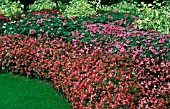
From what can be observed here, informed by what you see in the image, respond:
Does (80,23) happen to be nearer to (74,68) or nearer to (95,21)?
(95,21)

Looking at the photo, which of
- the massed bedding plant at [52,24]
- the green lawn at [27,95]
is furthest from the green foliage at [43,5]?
the green lawn at [27,95]

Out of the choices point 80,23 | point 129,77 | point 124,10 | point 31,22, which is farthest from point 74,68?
point 124,10

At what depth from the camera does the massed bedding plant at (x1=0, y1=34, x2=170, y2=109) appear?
516cm

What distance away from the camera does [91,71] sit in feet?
19.9

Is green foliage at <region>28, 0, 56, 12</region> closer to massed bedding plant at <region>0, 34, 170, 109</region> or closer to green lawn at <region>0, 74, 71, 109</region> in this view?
massed bedding plant at <region>0, 34, 170, 109</region>

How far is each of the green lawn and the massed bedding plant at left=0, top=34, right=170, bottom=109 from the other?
0.58 feet

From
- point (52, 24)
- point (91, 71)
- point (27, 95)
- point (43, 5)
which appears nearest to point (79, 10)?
point (52, 24)

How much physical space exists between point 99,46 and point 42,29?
1.72 meters

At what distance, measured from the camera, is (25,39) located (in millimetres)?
8328

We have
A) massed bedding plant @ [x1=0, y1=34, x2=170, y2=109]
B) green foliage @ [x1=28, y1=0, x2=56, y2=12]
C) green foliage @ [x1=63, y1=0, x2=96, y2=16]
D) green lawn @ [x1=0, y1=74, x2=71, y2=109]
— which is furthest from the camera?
green foliage @ [x1=28, y1=0, x2=56, y2=12]

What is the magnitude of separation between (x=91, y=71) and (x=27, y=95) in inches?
49.3

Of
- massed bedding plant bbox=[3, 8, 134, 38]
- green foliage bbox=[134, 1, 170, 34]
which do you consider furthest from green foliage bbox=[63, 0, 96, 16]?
green foliage bbox=[134, 1, 170, 34]

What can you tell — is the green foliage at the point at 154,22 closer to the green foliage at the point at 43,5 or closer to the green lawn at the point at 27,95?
the green lawn at the point at 27,95

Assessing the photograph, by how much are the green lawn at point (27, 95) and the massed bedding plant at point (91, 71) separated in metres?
0.18
